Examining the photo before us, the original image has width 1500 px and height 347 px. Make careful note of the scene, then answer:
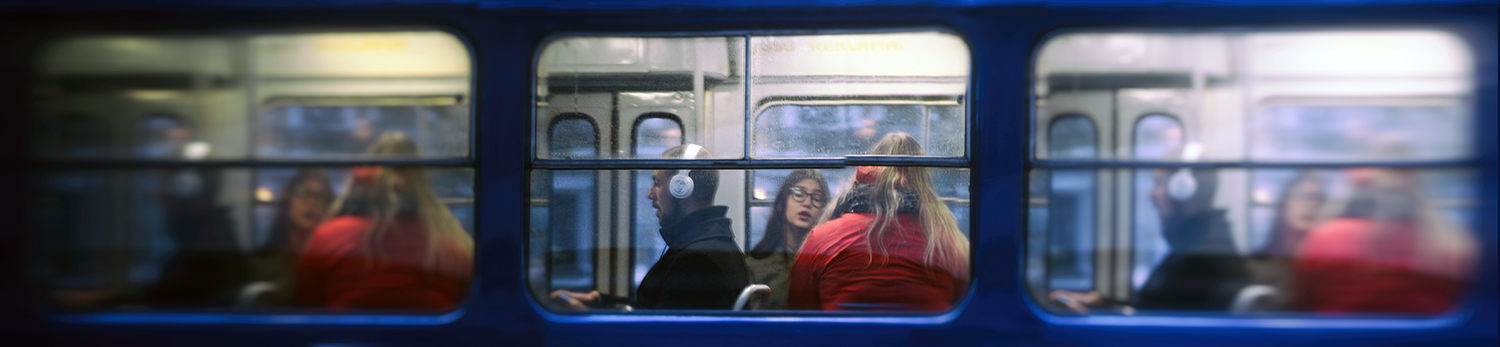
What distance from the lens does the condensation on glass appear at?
2.21 meters

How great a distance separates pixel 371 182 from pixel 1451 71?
270 centimetres

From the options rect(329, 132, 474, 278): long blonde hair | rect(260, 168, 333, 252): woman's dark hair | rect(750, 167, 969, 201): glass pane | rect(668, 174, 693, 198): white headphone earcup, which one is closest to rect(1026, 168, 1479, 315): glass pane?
rect(750, 167, 969, 201): glass pane

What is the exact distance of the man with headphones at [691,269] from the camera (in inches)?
91.6

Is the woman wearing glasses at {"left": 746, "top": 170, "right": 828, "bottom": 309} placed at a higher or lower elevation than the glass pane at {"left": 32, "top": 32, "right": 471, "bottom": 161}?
lower

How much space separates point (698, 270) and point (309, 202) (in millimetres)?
1045

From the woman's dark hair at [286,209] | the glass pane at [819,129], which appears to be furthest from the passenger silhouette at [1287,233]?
the woman's dark hair at [286,209]

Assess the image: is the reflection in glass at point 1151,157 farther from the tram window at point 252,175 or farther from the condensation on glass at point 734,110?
the tram window at point 252,175

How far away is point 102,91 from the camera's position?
2.33 metres

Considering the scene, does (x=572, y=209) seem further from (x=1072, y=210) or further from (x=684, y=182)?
(x=1072, y=210)

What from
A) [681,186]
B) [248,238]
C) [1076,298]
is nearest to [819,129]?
[681,186]

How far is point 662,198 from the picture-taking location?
7.55 feet

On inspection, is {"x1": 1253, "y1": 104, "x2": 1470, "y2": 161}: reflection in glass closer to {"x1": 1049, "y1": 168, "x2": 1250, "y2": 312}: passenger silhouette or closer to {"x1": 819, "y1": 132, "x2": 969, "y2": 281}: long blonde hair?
{"x1": 1049, "y1": 168, "x2": 1250, "y2": 312}: passenger silhouette

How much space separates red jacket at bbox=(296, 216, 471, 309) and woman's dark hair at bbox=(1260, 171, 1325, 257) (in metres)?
2.08

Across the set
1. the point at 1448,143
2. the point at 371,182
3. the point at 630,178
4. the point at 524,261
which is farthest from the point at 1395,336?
the point at 371,182
